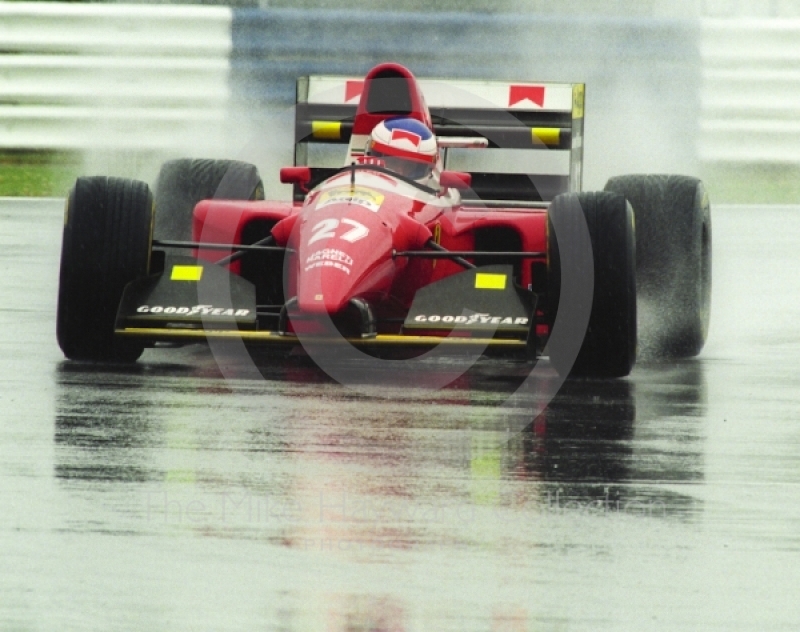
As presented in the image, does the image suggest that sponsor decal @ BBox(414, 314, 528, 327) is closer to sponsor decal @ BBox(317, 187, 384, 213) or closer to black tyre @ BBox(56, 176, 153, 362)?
sponsor decal @ BBox(317, 187, 384, 213)

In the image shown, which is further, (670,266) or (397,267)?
(670,266)

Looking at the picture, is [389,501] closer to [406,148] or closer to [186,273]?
[186,273]

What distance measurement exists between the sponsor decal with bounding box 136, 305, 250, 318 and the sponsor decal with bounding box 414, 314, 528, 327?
0.81 m

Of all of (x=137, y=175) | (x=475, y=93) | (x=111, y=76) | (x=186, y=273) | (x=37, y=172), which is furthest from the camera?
(x=37, y=172)

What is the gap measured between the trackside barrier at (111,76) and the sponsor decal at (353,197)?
10442 millimetres

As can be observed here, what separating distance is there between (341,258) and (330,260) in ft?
0.17

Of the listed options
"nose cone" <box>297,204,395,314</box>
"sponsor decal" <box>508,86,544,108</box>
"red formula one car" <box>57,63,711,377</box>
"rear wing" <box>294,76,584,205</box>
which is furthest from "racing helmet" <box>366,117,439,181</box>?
"sponsor decal" <box>508,86,544,108</box>

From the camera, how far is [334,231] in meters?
7.53

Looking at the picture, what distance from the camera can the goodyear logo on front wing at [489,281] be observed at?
7484mm

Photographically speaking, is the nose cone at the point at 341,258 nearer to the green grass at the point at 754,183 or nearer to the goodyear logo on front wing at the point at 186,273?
the goodyear logo on front wing at the point at 186,273

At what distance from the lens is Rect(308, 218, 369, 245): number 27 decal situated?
7.50 m

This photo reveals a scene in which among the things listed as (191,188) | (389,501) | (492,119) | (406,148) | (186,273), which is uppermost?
(492,119)

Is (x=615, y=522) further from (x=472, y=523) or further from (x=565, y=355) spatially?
(x=565, y=355)

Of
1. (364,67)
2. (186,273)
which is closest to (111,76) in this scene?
(364,67)
